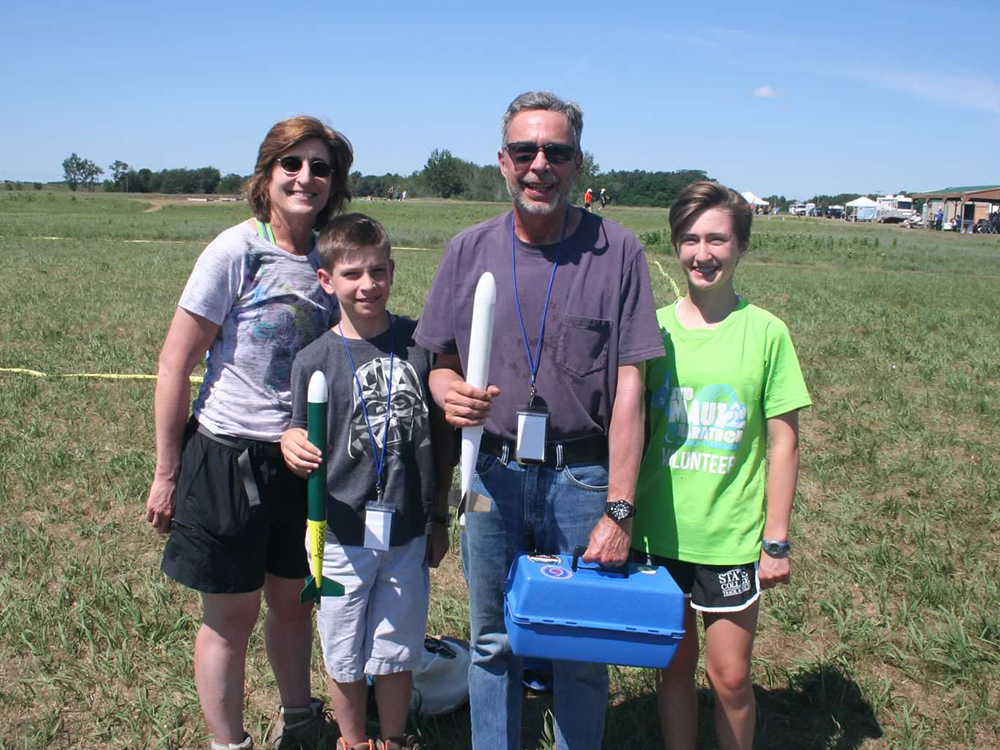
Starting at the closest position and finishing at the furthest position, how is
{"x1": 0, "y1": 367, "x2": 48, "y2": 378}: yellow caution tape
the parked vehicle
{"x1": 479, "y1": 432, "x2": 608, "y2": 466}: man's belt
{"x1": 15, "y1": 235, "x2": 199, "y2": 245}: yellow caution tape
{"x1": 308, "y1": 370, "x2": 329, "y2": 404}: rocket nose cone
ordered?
{"x1": 308, "y1": 370, "x2": 329, "y2": 404}: rocket nose cone → {"x1": 479, "y1": 432, "x2": 608, "y2": 466}: man's belt → {"x1": 0, "y1": 367, "x2": 48, "y2": 378}: yellow caution tape → {"x1": 15, "y1": 235, "x2": 199, "y2": 245}: yellow caution tape → the parked vehicle

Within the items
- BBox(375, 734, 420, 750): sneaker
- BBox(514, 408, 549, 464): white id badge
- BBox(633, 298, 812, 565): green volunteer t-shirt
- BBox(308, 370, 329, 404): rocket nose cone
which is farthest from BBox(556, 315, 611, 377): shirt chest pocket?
BBox(375, 734, 420, 750): sneaker

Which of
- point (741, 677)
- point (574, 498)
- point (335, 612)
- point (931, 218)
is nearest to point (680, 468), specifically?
point (574, 498)

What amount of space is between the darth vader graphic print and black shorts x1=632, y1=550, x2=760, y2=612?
89cm

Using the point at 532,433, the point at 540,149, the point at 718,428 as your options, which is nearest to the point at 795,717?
the point at 718,428

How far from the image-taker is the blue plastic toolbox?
2176mm

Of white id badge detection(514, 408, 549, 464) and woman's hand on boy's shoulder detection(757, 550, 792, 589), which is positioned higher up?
white id badge detection(514, 408, 549, 464)

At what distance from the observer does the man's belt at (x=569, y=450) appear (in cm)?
237

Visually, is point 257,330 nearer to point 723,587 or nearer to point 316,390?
point 316,390

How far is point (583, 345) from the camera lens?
2.30m

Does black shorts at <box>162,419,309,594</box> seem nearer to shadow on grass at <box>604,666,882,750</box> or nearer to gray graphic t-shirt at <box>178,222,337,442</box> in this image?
gray graphic t-shirt at <box>178,222,337,442</box>

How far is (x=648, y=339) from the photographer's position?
228 cm

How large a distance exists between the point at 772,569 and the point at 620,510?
53cm

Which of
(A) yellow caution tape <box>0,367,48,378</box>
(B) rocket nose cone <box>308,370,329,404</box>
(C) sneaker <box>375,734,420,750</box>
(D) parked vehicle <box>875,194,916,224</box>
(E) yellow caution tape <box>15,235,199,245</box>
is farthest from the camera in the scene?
(D) parked vehicle <box>875,194,916,224</box>

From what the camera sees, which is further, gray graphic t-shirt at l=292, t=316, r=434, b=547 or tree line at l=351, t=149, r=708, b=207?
tree line at l=351, t=149, r=708, b=207
